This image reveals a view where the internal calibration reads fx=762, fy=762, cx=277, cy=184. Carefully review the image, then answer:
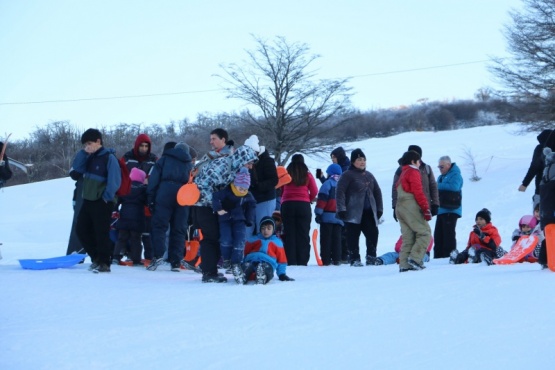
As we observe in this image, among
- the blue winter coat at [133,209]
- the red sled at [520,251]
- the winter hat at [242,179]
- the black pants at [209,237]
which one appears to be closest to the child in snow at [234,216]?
the winter hat at [242,179]

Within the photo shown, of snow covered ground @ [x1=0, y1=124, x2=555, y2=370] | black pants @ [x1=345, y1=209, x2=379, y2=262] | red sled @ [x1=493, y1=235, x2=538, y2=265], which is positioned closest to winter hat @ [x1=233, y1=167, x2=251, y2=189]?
snow covered ground @ [x1=0, y1=124, x2=555, y2=370]

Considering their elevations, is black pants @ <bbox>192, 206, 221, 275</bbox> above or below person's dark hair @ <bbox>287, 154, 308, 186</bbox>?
below

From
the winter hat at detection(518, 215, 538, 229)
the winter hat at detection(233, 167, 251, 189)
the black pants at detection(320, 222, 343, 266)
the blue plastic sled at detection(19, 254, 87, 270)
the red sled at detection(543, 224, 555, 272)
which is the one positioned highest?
the winter hat at detection(233, 167, 251, 189)

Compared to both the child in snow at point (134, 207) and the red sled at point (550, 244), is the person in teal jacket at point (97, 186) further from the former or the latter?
the red sled at point (550, 244)

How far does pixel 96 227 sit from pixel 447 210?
619 centimetres

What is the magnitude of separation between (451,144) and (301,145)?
9194mm

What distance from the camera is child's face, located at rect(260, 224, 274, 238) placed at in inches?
357

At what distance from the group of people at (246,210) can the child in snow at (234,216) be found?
1 cm

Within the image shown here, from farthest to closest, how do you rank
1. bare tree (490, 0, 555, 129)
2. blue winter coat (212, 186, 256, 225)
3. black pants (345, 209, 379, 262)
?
bare tree (490, 0, 555, 129)
black pants (345, 209, 379, 262)
blue winter coat (212, 186, 256, 225)

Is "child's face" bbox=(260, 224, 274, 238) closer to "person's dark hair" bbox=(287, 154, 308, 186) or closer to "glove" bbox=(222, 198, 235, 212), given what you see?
"glove" bbox=(222, 198, 235, 212)

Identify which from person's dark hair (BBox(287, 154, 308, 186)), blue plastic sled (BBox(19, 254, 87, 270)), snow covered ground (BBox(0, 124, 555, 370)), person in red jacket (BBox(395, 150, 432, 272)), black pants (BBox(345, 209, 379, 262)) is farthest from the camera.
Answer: person's dark hair (BBox(287, 154, 308, 186))

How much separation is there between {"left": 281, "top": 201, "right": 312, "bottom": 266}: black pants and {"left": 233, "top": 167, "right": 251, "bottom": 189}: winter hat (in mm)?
3707

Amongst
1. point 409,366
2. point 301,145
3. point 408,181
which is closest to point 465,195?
point 301,145

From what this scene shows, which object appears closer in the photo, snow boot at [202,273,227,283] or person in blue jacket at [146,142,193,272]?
snow boot at [202,273,227,283]
